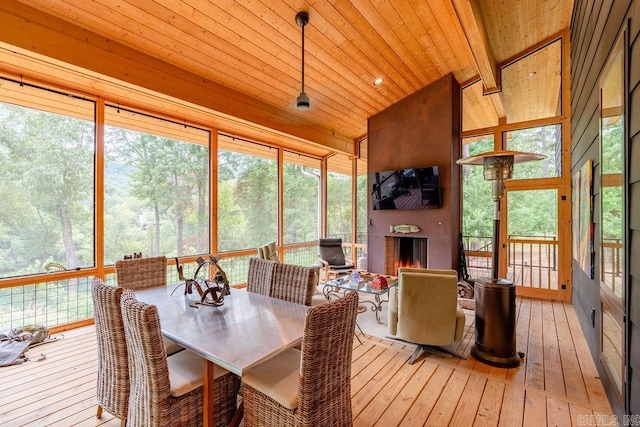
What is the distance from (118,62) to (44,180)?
5.28ft

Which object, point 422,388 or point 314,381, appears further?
point 422,388

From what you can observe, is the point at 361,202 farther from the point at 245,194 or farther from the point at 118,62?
the point at 118,62

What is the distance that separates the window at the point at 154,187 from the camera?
12.3 ft

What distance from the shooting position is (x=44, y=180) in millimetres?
3266

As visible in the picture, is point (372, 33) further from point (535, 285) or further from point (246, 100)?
point (535, 285)

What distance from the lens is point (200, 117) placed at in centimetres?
440

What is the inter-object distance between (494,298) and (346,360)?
1.85 meters

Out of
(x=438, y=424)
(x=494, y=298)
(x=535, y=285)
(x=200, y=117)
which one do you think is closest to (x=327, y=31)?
(x=200, y=117)

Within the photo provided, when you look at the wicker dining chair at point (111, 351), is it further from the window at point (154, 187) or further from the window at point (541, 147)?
the window at point (541, 147)

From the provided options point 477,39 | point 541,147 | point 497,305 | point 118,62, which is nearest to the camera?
point 497,305

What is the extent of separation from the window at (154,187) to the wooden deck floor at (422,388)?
1.39m

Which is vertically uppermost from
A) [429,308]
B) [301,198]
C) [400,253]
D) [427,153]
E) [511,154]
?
[427,153]

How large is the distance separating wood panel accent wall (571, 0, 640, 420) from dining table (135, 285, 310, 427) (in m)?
1.83

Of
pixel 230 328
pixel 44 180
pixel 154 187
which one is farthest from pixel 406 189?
pixel 44 180
